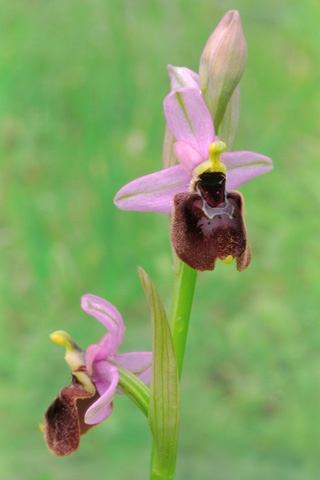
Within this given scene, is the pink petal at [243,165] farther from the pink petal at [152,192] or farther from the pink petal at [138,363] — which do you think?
the pink petal at [138,363]

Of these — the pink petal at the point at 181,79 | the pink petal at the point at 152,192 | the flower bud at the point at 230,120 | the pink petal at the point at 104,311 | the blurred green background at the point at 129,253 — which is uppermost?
the pink petal at the point at 181,79

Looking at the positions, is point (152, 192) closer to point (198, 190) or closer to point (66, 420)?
point (198, 190)

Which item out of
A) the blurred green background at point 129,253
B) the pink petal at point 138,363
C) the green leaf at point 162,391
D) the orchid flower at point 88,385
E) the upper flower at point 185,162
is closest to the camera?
the green leaf at point 162,391

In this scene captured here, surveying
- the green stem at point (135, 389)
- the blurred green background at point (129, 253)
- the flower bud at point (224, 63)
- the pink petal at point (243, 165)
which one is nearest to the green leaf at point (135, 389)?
the green stem at point (135, 389)

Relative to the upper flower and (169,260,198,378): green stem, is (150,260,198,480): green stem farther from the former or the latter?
the upper flower

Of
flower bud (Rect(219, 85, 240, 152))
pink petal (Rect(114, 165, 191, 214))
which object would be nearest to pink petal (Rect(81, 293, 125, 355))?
pink petal (Rect(114, 165, 191, 214))

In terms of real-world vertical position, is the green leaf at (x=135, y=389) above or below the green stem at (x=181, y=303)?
below
